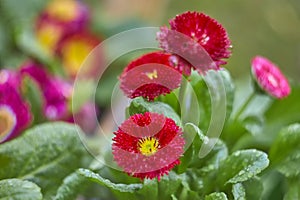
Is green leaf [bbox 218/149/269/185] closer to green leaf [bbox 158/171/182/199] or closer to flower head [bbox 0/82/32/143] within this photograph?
green leaf [bbox 158/171/182/199]

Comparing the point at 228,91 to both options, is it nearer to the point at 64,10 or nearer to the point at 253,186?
the point at 253,186

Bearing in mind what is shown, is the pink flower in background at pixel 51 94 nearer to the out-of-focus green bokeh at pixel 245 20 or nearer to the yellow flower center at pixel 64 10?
the yellow flower center at pixel 64 10

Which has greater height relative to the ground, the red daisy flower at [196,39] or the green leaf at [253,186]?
the red daisy flower at [196,39]

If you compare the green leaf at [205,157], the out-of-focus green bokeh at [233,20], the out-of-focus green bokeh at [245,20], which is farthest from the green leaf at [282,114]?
the out-of-focus green bokeh at [245,20]

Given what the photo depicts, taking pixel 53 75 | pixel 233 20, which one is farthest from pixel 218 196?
pixel 233 20

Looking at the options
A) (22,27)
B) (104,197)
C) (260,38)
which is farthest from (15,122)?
(260,38)

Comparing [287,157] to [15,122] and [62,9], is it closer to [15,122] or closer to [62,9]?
[15,122]
